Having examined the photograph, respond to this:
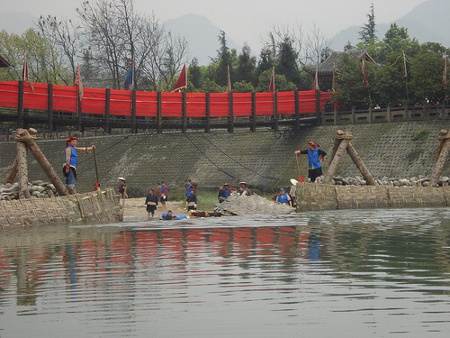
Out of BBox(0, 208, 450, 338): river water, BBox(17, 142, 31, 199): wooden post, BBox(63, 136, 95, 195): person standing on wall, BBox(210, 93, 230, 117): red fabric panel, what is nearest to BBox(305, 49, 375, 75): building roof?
BBox(210, 93, 230, 117): red fabric panel

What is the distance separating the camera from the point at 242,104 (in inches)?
2142

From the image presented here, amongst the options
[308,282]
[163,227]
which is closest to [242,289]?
[308,282]

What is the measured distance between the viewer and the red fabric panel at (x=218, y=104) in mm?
53312

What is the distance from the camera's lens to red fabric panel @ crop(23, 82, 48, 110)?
42.8 meters

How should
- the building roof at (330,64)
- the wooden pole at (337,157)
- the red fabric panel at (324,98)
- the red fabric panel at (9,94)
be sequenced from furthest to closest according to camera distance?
the building roof at (330,64) → the red fabric panel at (324,98) → the red fabric panel at (9,94) → the wooden pole at (337,157)

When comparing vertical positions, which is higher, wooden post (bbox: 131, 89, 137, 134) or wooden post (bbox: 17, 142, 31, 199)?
wooden post (bbox: 131, 89, 137, 134)

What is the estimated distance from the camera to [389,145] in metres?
54.6

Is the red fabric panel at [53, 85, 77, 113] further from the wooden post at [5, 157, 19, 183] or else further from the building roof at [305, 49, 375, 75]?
the building roof at [305, 49, 375, 75]

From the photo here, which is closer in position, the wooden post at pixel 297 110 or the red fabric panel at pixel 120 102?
the red fabric panel at pixel 120 102

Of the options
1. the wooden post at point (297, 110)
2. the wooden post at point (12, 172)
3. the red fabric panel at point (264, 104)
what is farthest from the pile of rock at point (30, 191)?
the wooden post at point (297, 110)

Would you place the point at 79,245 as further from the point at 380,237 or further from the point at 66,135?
the point at 66,135

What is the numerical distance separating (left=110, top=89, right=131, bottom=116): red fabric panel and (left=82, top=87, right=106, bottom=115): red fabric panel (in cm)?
73

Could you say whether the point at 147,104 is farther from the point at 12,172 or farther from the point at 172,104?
the point at 12,172

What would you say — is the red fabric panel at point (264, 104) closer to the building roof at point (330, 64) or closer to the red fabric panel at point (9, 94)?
the building roof at point (330, 64)
